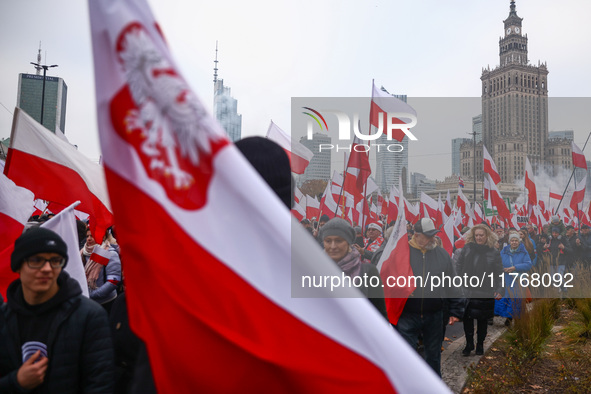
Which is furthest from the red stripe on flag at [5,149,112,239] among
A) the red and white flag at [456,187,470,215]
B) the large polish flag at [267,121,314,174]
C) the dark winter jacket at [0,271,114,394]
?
the red and white flag at [456,187,470,215]

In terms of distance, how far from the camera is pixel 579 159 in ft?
47.3

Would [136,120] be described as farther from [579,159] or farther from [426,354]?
[579,159]

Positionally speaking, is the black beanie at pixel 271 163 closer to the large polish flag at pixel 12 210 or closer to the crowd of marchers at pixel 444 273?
the crowd of marchers at pixel 444 273

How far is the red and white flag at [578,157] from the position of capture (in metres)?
14.2

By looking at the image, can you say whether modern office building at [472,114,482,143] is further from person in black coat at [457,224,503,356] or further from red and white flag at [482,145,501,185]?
person in black coat at [457,224,503,356]

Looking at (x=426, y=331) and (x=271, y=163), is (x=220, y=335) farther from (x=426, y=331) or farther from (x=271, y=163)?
(x=426, y=331)

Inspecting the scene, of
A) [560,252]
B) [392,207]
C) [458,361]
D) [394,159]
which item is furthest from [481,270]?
[394,159]

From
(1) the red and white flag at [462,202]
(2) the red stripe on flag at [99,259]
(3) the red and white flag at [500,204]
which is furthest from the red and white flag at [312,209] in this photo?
(2) the red stripe on flag at [99,259]

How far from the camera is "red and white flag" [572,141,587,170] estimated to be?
46.7ft

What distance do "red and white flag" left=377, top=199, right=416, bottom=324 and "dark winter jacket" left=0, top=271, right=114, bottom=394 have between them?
3.86m

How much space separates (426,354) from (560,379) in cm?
146

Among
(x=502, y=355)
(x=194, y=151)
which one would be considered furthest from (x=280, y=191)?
(x=502, y=355)

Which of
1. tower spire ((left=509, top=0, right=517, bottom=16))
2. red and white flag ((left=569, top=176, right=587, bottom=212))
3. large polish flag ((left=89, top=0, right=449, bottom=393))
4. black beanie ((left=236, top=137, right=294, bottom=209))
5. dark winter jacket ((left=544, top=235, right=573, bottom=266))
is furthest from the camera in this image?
tower spire ((left=509, top=0, right=517, bottom=16))

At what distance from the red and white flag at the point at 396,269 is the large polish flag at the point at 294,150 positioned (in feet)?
15.2
